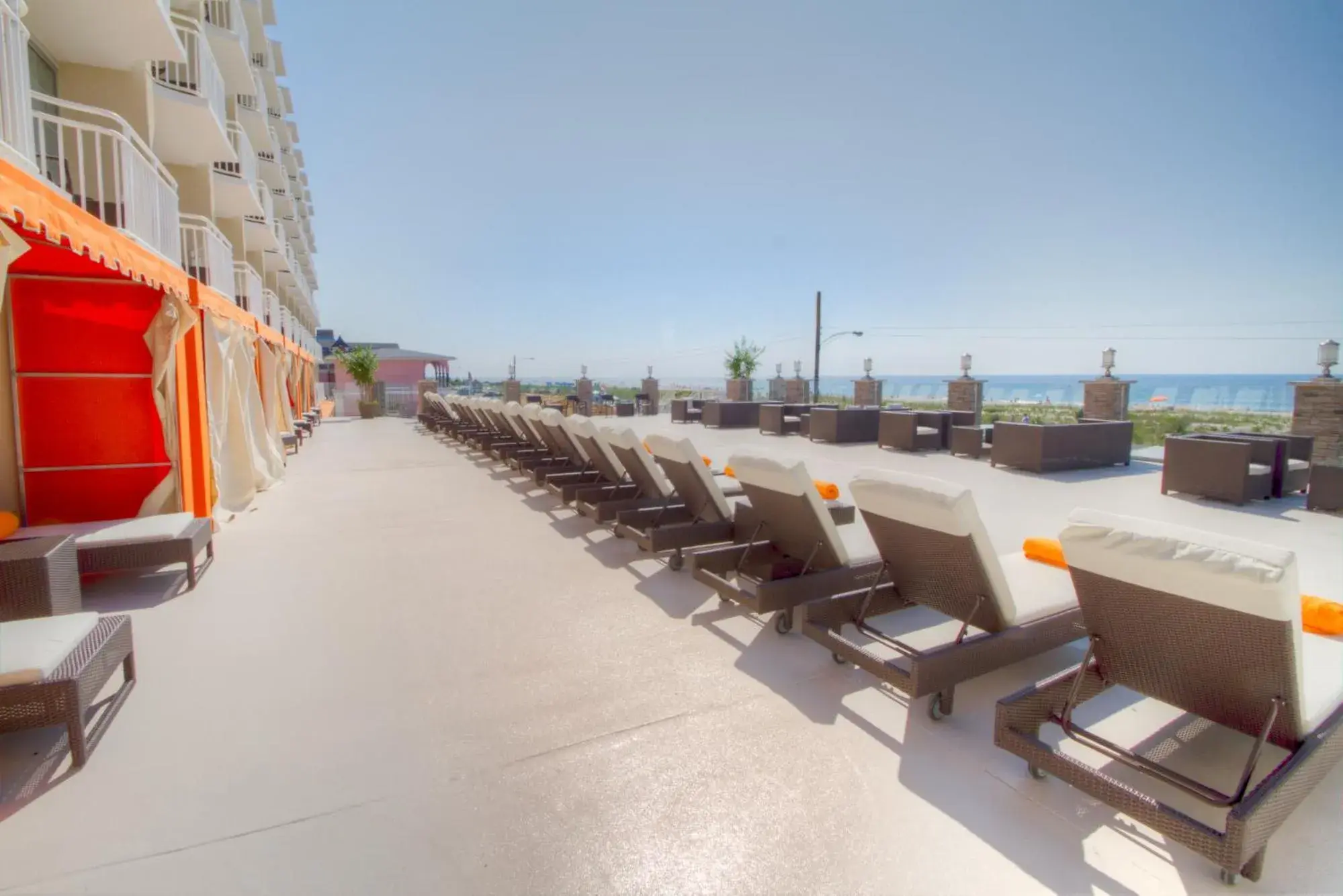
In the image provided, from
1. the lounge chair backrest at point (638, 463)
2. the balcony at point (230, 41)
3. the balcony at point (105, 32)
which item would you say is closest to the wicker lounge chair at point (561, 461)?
the lounge chair backrest at point (638, 463)

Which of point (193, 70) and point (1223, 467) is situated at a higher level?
point (193, 70)

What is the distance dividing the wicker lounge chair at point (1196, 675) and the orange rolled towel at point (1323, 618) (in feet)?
1.62

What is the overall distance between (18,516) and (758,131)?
12.5 m

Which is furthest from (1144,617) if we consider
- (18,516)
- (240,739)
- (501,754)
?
(18,516)

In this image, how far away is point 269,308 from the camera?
44.2 feet

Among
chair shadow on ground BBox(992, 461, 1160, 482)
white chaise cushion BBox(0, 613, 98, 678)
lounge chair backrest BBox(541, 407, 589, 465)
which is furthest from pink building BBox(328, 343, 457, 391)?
white chaise cushion BBox(0, 613, 98, 678)

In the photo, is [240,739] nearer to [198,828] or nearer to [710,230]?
[198,828]

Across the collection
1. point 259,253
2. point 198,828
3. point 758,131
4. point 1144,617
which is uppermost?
point 758,131

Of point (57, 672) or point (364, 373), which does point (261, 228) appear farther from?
point (57, 672)

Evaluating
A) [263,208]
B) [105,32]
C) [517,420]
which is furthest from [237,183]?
[517,420]

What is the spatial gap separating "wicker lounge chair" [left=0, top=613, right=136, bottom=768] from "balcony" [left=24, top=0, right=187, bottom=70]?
603 cm

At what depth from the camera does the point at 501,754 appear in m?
2.19

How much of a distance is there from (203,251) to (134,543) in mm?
5968

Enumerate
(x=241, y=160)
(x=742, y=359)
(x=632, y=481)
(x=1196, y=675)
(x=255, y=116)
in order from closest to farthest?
(x=1196, y=675), (x=632, y=481), (x=241, y=160), (x=255, y=116), (x=742, y=359)
